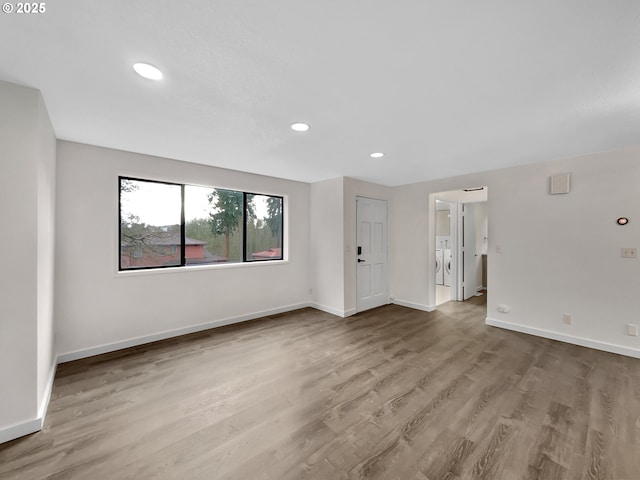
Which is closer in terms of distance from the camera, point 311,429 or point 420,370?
point 311,429

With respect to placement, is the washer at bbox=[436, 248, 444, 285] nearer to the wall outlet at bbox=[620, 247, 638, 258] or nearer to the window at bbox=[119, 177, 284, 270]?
the wall outlet at bbox=[620, 247, 638, 258]

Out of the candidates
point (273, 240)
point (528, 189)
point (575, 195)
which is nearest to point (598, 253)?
point (575, 195)

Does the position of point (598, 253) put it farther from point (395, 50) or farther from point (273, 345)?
point (273, 345)

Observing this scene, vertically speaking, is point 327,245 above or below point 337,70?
below

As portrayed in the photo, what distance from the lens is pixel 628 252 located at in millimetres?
2988

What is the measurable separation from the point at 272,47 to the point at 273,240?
355 centimetres

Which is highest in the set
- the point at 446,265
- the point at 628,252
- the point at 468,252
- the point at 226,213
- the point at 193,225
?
the point at 226,213

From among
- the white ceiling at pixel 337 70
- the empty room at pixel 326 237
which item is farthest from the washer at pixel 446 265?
the white ceiling at pixel 337 70

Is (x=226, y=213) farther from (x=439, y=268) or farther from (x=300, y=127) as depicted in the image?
(x=439, y=268)

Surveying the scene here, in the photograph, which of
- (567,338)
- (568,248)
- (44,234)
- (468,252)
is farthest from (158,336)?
(468,252)

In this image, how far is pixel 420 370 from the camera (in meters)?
2.71

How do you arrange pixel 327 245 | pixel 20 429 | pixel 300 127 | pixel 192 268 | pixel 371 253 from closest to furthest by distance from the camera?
1. pixel 20 429
2. pixel 300 127
3. pixel 192 268
4. pixel 327 245
5. pixel 371 253

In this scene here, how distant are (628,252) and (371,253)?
10.6ft

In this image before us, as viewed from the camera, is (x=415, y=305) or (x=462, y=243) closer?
(x=415, y=305)
